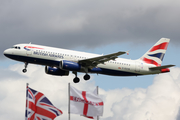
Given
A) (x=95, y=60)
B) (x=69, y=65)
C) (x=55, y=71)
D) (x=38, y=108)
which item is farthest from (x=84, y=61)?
(x=38, y=108)

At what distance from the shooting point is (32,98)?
1549 inches

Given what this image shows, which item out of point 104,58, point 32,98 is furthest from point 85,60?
point 32,98

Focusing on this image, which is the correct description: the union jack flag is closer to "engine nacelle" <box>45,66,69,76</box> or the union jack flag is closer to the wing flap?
the wing flap

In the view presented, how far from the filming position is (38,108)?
39406 millimetres

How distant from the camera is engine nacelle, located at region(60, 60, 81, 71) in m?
62.7

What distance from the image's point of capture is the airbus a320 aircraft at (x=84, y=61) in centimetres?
→ 6225

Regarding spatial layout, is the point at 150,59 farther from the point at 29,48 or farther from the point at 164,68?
the point at 29,48

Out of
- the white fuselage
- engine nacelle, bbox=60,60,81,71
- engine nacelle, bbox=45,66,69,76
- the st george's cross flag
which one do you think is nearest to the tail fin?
the white fuselage

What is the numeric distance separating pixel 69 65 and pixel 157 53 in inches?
770

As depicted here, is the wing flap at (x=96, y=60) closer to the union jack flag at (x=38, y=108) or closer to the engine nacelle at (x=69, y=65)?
the engine nacelle at (x=69, y=65)

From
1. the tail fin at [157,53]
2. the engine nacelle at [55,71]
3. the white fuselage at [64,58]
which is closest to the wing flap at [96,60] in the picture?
the white fuselage at [64,58]

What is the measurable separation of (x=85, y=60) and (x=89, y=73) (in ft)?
15.3

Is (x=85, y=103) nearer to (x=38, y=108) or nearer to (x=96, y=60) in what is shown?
(x=38, y=108)

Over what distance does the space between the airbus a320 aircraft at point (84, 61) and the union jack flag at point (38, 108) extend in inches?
902
